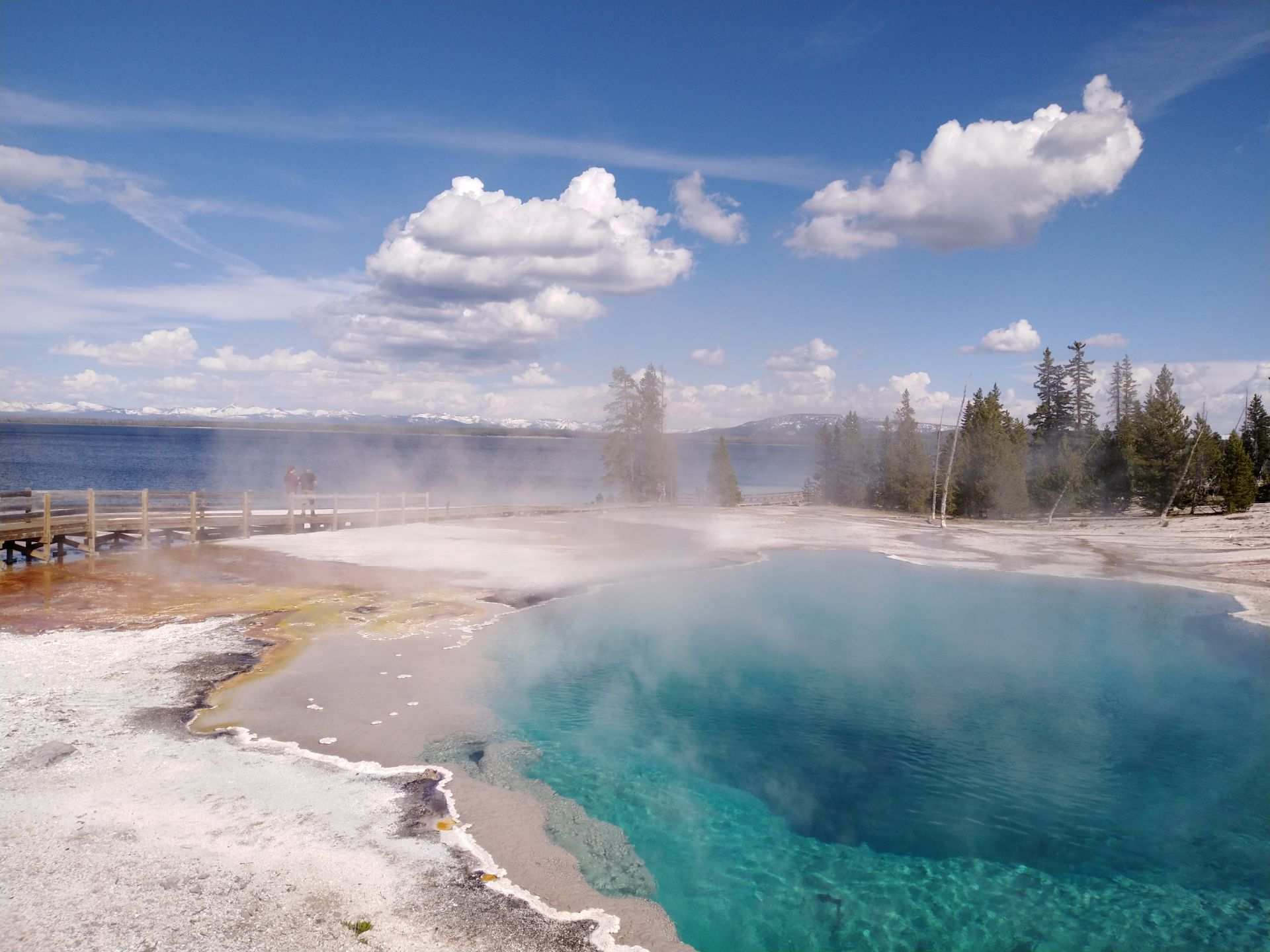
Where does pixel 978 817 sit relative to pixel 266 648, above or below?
below

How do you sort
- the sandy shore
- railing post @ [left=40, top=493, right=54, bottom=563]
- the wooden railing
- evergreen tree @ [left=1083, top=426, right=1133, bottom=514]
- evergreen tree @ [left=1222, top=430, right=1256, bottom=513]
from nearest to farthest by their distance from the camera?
the sandy shore → railing post @ [left=40, top=493, right=54, bottom=563] → evergreen tree @ [left=1222, top=430, right=1256, bottom=513] → evergreen tree @ [left=1083, top=426, right=1133, bottom=514] → the wooden railing

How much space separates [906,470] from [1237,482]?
17.1m

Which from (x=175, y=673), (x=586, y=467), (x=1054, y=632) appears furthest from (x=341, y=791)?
(x=586, y=467)

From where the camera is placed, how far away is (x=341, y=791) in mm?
8828

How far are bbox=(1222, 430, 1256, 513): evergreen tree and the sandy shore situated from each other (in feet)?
75.1

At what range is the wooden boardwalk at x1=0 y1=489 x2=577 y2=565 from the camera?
22.8 meters

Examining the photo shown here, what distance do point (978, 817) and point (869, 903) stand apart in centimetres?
275

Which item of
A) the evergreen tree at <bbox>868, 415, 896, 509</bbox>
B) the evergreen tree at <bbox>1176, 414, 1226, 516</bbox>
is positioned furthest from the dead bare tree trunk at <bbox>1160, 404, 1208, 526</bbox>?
the evergreen tree at <bbox>868, 415, 896, 509</bbox>

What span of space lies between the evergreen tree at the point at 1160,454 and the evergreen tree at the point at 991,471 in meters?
5.81

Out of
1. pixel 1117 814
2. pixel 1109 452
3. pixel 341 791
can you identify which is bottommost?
pixel 1117 814

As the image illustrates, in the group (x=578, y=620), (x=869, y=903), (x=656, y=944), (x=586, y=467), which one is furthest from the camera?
(x=586, y=467)

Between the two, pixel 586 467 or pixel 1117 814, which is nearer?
pixel 1117 814

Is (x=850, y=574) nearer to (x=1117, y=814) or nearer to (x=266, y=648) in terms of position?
(x=1117, y=814)

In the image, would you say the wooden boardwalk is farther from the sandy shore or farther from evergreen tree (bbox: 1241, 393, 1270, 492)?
evergreen tree (bbox: 1241, 393, 1270, 492)
